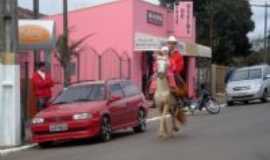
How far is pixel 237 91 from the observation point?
35031 millimetres

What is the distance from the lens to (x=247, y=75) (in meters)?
36.3

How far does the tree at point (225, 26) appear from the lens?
5625 centimetres

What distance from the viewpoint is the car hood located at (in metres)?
17.3

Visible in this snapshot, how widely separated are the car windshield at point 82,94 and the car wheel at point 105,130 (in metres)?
0.72

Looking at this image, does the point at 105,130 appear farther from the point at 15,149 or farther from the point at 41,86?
the point at 41,86

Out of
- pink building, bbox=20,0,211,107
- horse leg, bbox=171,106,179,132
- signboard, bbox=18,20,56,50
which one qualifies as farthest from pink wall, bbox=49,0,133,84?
horse leg, bbox=171,106,179,132

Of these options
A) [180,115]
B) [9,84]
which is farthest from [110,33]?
[180,115]

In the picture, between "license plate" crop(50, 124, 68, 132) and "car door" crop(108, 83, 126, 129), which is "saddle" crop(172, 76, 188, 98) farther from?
"license plate" crop(50, 124, 68, 132)

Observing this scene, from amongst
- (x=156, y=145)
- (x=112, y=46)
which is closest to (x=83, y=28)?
(x=112, y=46)

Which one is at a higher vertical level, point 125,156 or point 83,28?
point 83,28

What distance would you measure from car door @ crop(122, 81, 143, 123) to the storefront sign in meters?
17.6

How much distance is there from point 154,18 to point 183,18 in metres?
2.24

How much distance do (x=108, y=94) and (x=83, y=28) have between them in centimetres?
1988

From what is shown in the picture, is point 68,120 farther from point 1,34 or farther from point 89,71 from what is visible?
point 89,71
